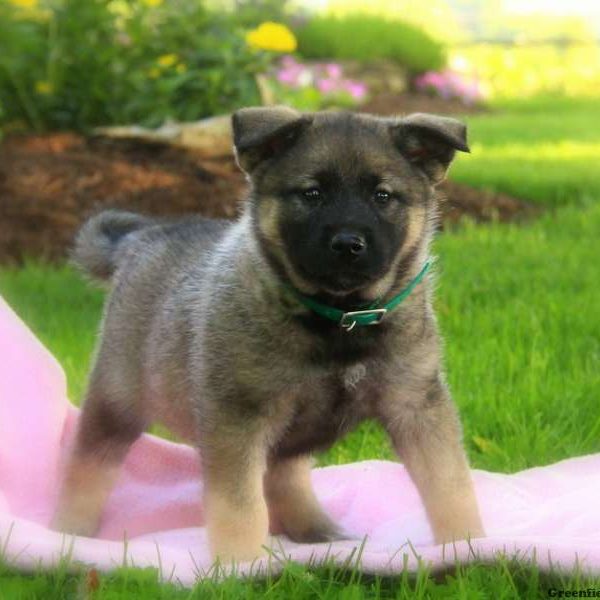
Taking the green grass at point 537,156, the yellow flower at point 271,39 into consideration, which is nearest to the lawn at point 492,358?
A: the green grass at point 537,156

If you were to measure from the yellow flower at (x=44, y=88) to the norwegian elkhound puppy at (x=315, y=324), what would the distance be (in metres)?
5.03

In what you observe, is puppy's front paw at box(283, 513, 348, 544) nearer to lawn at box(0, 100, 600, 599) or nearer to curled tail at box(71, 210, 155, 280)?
lawn at box(0, 100, 600, 599)

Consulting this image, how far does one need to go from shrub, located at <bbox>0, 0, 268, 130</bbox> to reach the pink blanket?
4200 millimetres

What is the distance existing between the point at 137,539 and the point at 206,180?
437 cm

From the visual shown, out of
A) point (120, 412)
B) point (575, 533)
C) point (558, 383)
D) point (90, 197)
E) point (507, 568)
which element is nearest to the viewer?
point (507, 568)

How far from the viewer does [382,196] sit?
3.23m

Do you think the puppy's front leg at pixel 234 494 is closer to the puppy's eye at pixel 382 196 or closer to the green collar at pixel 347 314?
the green collar at pixel 347 314

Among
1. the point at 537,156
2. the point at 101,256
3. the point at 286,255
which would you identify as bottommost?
the point at 537,156

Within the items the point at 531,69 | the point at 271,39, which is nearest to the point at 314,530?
the point at 271,39

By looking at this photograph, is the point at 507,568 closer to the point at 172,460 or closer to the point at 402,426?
the point at 402,426

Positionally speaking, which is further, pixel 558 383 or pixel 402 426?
pixel 558 383

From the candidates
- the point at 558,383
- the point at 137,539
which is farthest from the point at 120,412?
the point at 558,383

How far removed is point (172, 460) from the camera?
4.30 m

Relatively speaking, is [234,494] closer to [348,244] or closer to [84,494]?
[348,244]
